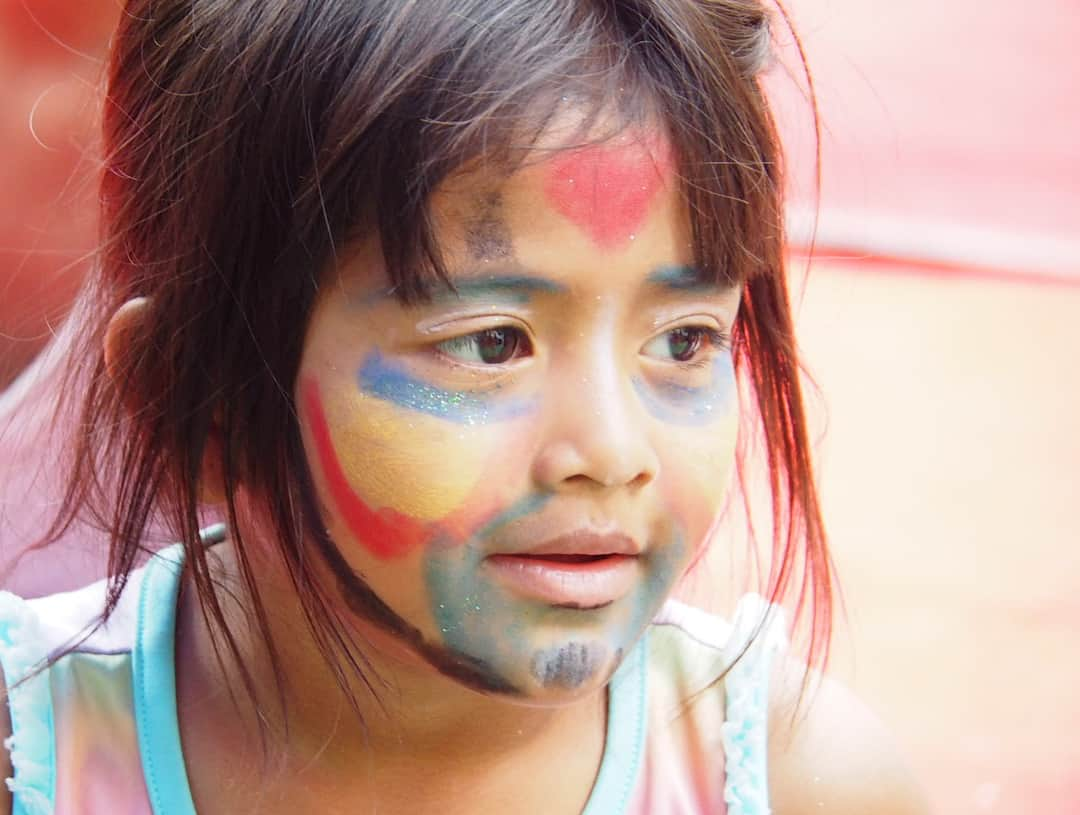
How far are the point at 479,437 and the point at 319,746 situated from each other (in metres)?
0.33

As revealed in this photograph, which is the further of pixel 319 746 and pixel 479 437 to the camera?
pixel 319 746

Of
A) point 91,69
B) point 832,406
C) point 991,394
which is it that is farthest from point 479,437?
point 991,394

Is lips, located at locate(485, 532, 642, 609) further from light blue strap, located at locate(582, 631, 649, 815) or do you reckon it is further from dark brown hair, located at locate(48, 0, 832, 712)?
light blue strap, located at locate(582, 631, 649, 815)

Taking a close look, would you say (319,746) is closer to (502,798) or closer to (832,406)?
(502,798)

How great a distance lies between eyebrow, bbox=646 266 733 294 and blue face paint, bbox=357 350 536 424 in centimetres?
11

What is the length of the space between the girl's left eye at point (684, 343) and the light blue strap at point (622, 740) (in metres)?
0.28

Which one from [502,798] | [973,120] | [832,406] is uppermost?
[973,120]

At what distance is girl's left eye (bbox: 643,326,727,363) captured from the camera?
0.89m

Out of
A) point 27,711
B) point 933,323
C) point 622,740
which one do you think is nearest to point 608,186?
point 622,740

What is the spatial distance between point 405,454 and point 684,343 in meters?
0.20

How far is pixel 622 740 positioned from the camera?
1.10m

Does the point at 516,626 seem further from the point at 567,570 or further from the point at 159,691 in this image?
the point at 159,691

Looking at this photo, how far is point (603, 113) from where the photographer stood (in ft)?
2.79

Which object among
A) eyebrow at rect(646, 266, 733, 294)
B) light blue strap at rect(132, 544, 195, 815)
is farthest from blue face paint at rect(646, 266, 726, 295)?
light blue strap at rect(132, 544, 195, 815)
